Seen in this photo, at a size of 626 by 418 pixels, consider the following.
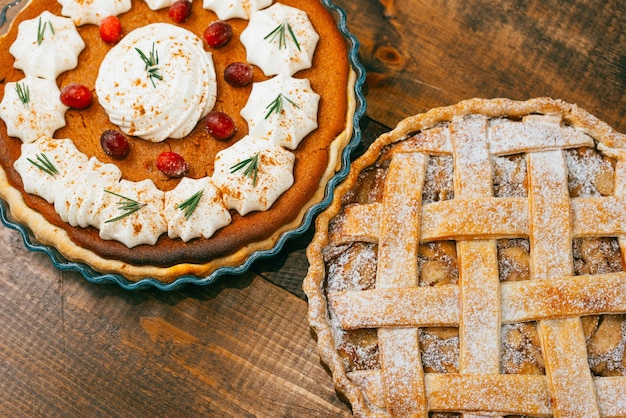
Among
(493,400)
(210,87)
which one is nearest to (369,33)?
(210,87)

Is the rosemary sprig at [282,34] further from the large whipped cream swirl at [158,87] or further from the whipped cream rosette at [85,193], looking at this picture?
the whipped cream rosette at [85,193]

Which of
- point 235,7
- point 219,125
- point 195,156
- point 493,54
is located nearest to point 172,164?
point 195,156

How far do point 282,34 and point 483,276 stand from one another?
1.03m

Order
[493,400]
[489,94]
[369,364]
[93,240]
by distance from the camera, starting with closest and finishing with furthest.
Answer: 1. [493,400]
2. [369,364]
3. [93,240]
4. [489,94]

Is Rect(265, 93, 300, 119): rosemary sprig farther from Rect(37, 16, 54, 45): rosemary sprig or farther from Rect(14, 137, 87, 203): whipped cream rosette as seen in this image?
Rect(37, 16, 54, 45): rosemary sprig

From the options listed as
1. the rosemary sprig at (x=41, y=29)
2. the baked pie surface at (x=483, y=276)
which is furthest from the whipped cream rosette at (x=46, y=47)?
the baked pie surface at (x=483, y=276)

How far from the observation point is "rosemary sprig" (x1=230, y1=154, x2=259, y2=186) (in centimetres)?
208

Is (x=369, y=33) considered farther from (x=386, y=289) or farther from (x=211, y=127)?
(x=386, y=289)

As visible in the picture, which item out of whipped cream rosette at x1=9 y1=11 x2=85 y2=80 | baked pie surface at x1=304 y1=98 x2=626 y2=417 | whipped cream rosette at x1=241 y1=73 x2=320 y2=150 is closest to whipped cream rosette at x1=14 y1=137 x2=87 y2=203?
whipped cream rosette at x1=9 y1=11 x2=85 y2=80

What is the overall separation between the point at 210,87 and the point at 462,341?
1.18 m

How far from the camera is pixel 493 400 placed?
187cm

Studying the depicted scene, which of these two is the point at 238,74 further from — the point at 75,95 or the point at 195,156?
the point at 75,95

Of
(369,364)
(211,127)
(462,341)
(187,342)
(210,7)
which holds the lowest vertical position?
(187,342)

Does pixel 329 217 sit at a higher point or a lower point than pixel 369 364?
higher
